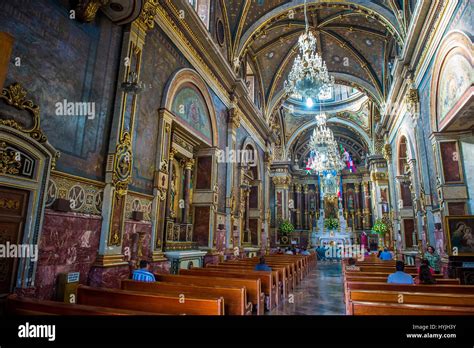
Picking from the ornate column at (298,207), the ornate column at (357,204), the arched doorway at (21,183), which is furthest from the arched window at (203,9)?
the ornate column at (357,204)

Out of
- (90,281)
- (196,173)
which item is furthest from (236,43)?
(90,281)

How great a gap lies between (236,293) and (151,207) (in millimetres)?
3478

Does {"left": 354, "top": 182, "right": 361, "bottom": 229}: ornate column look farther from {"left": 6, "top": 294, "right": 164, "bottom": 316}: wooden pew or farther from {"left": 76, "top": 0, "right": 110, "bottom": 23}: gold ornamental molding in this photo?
{"left": 6, "top": 294, "right": 164, "bottom": 316}: wooden pew

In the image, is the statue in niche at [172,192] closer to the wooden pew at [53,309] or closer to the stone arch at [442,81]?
the wooden pew at [53,309]

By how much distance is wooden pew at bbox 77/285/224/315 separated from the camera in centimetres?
302

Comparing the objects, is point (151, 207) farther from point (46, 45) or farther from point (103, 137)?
point (46, 45)

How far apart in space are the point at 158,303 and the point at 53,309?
97 centimetres

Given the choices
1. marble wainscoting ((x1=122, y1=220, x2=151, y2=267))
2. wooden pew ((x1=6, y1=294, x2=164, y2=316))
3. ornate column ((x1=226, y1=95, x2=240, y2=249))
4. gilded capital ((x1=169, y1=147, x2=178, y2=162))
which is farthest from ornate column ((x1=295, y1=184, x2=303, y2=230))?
wooden pew ((x1=6, y1=294, x2=164, y2=316))

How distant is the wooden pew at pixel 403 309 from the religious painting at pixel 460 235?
4.29 m

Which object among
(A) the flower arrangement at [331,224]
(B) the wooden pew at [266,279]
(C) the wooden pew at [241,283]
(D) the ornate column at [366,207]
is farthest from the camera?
(A) the flower arrangement at [331,224]

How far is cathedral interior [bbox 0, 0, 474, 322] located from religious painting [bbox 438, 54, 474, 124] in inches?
2.3

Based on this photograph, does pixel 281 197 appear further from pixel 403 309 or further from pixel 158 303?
pixel 158 303

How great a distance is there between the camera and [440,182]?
7.65 m

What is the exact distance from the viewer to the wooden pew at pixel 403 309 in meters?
2.77
